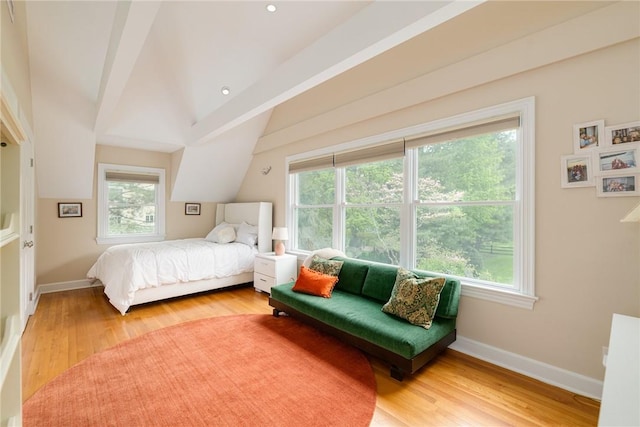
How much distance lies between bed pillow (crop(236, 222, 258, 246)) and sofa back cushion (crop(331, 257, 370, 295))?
6.80 feet

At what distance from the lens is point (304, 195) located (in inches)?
184

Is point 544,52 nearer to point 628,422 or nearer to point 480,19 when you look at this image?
point 480,19

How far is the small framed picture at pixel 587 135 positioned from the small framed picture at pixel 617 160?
79 mm

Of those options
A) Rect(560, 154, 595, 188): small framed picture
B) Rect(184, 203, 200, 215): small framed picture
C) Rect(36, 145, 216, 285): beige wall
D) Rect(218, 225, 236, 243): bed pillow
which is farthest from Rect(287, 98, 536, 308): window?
Rect(36, 145, 216, 285): beige wall

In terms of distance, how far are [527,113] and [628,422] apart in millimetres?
2178

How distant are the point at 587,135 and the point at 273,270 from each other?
359 centimetres

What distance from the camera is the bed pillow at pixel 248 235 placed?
16.3ft

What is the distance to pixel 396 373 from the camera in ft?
7.39

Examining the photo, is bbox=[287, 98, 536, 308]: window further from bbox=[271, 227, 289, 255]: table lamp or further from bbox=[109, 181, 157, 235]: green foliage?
bbox=[109, 181, 157, 235]: green foliage

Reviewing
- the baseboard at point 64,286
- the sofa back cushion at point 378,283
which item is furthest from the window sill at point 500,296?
the baseboard at point 64,286

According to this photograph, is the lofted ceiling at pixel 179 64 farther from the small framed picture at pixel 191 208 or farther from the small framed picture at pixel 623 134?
the small framed picture at pixel 623 134

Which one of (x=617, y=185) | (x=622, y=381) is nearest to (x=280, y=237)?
(x=617, y=185)

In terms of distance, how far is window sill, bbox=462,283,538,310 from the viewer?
2.32 meters

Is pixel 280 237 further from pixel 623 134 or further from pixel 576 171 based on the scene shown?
pixel 623 134
